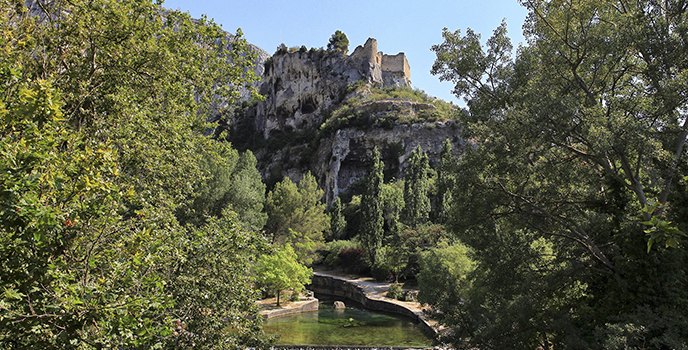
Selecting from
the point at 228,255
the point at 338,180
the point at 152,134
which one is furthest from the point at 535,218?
the point at 338,180

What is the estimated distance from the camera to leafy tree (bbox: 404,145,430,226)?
42156mm

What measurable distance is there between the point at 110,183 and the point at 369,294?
29.9 m

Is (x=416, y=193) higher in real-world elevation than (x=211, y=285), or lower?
higher

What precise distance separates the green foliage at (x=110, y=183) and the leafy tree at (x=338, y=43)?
235 ft

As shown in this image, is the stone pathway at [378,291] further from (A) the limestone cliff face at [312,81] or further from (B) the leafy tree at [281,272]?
(A) the limestone cliff face at [312,81]

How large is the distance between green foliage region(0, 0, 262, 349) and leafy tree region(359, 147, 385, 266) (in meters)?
29.4

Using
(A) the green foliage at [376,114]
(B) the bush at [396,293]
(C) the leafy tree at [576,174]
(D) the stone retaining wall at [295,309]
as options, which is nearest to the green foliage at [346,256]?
(B) the bush at [396,293]

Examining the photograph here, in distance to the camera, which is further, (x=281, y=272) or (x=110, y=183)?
(x=281, y=272)

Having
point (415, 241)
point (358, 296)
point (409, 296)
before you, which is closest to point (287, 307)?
point (358, 296)

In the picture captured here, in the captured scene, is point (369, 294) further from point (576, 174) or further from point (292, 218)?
point (576, 174)

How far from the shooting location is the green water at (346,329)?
20.6 meters

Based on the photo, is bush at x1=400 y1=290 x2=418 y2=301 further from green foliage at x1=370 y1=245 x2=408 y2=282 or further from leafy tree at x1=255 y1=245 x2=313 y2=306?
leafy tree at x1=255 y1=245 x2=313 y2=306

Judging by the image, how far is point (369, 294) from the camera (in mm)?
32938

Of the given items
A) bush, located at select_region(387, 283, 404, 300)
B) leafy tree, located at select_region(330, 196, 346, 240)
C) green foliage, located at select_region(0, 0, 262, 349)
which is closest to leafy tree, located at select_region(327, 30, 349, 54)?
leafy tree, located at select_region(330, 196, 346, 240)
